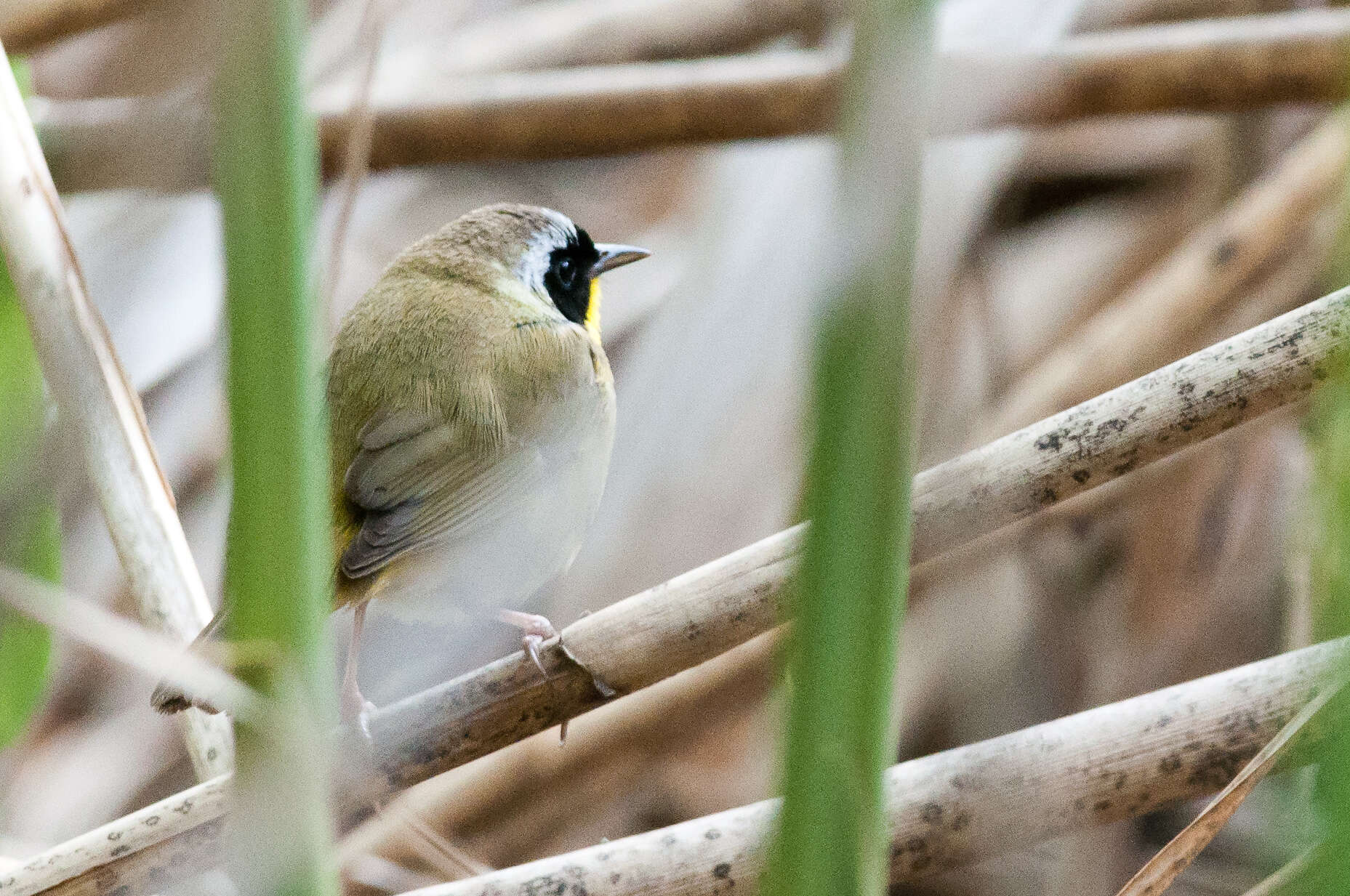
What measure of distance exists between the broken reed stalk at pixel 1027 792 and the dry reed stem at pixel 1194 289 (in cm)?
127

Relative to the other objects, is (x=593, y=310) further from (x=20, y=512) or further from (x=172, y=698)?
(x=172, y=698)

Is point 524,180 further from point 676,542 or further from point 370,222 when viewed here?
point 676,542

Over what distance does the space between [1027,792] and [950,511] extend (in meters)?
0.30

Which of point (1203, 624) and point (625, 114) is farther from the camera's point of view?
point (1203, 624)

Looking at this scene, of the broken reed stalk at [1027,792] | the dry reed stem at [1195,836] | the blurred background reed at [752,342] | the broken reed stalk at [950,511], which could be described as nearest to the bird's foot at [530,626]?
the broken reed stalk at [950,511]

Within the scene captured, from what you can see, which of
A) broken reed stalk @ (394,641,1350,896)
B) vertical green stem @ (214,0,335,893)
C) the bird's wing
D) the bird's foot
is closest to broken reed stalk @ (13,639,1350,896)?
broken reed stalk @ (394,641,1350,896)

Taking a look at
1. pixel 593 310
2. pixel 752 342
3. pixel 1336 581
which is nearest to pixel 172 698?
pixel 1336 581

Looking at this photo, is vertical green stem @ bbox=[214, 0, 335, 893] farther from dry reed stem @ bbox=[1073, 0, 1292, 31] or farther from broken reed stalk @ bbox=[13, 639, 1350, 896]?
dry reed stem @ bbox=[1073, 0, 1292, 31]

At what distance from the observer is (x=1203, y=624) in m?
2.94

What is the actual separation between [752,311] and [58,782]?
1702 millimetres

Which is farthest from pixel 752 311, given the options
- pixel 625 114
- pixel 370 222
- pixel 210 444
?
pixel 210 444

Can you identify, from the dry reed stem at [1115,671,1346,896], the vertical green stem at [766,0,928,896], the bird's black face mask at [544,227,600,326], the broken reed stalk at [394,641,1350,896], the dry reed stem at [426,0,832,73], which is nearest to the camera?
the vertical green stem at [766,0,928,896]

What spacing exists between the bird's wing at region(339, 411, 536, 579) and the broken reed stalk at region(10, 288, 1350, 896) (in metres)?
0.47

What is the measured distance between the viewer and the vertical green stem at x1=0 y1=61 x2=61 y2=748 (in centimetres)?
141
